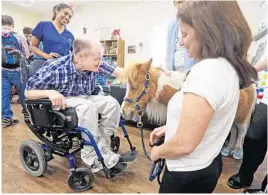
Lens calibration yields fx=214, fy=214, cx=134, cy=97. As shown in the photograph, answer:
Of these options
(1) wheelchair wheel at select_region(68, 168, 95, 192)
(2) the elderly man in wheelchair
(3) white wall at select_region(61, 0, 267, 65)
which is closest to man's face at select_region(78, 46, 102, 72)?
(2) the elderly man in wheelchair

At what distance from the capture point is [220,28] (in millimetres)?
554

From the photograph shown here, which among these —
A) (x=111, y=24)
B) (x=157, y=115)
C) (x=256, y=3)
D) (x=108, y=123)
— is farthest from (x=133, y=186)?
(x=111, y=24)

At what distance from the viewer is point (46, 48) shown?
2.10 m

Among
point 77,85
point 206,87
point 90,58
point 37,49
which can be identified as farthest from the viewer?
point 37,49

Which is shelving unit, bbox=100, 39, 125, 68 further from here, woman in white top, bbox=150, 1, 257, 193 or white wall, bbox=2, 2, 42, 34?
woman in white top, bbox=150, 1, 257, 193

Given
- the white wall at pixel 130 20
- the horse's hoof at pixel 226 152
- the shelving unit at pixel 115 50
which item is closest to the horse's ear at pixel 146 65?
the horse's hoof at pixel 226 152

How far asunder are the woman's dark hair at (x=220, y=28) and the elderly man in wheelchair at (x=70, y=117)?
850 mm

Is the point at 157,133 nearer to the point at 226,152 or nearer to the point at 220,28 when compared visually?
the point at 220,28

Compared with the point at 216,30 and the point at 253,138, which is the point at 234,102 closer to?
the point at 216,30

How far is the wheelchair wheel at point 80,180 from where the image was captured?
51.1 inches

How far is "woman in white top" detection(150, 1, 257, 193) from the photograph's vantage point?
524 millimetres

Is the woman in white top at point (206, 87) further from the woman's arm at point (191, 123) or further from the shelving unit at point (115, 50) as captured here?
the shelving unit at point (115, 50)

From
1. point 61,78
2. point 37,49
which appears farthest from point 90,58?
point 37,49

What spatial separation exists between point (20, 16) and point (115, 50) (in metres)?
3.22
